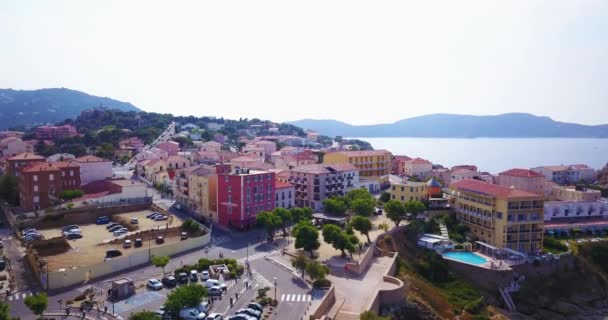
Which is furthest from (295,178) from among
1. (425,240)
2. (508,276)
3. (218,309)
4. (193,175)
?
(218,309)

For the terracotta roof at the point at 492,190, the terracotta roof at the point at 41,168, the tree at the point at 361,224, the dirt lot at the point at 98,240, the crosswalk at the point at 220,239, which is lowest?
the crosswalk at the point at 220,239

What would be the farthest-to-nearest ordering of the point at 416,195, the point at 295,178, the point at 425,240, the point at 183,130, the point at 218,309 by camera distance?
1. the point at 183,130
2. the point at 295,178
3. the point at 416,195
4. the point at 425,240
5. the point at 218,309

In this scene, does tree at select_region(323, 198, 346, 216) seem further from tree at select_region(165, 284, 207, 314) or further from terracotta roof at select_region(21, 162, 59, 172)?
terracotta roof at select_region(21, 162, 59, 172)

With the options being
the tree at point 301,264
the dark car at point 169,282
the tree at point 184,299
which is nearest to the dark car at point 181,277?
the dark car at point 169,282

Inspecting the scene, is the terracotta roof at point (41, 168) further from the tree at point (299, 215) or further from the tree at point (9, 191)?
the tree at point (299, 215)

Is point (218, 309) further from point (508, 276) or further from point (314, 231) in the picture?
point (508, 276)
